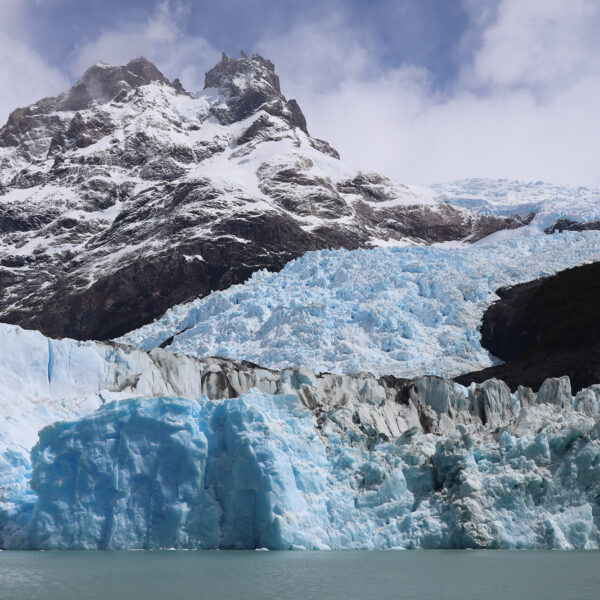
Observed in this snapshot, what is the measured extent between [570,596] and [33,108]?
17746cm

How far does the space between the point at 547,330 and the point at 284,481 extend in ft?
119

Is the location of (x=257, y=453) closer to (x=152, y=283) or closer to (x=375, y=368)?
(x=375, y=368)

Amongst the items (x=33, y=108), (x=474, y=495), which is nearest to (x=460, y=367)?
(x=474, y=495)

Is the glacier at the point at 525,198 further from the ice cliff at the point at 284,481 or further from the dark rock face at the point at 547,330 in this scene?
the ice cliff at the point at 284,481

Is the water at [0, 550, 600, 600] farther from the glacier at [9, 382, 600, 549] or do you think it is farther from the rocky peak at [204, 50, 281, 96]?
the rocky peak at [204, 50, 281, 96]

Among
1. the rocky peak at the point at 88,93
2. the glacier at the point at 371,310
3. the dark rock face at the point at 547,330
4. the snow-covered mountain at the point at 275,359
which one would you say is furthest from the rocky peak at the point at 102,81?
the dark rock face at the point at 547,330

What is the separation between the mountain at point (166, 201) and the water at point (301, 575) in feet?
220

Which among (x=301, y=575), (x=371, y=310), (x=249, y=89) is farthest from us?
(x=249, y=89)

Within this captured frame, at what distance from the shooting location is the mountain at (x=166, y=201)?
9162cm

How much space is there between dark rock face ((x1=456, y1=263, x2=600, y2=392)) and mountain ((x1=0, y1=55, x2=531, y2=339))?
4077cm

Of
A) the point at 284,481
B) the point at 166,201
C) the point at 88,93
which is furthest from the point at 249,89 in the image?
the point at 284,481

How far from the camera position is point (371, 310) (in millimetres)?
51812

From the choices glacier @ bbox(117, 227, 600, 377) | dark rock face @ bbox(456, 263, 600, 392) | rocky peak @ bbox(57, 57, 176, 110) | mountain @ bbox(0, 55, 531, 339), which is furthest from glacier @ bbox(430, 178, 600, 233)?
rocky peak @ bbox(57, 57, 176, 110)

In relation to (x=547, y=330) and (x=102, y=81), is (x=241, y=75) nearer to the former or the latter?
(x=102, y=81)
